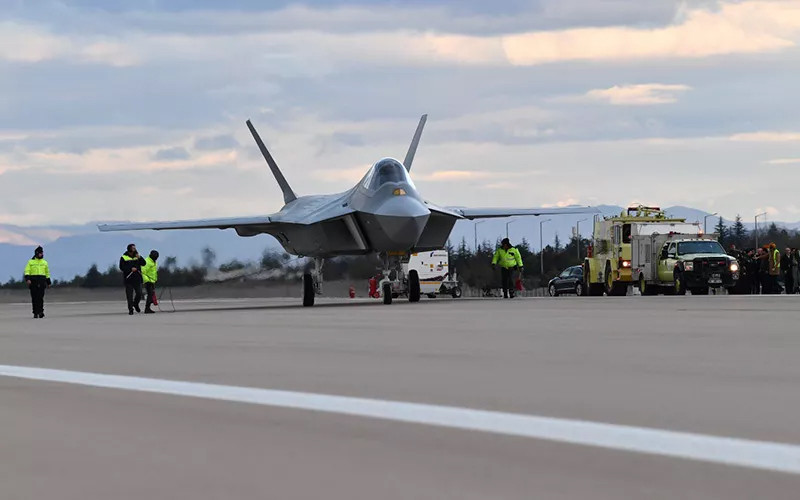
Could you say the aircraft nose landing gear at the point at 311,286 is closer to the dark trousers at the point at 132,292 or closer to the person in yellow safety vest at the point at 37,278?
the dark trousers at the point at 132,292

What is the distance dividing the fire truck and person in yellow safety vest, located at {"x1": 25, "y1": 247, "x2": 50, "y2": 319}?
1770 cm

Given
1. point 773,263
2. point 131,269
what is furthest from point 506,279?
point 131,269

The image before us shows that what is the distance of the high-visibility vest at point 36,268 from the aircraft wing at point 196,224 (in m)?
3.05

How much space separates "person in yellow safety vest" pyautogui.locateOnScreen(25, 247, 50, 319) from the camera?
27.7 m

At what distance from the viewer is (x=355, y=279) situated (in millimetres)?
40062

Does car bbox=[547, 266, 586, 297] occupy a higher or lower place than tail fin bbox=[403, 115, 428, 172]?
lower

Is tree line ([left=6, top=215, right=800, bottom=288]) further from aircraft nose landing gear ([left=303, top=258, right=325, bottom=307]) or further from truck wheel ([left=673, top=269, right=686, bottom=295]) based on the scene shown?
truck wheel ([left=673, top=269, right=686, bottom=295])

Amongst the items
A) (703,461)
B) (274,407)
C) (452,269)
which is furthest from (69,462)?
(452,269)

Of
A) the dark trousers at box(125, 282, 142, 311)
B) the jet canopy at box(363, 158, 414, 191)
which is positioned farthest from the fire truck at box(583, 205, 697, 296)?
the dark trousers at box(125, 282, 142, 311)

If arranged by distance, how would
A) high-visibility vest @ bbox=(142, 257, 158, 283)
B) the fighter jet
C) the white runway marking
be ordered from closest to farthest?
the white runway marking
the fighter jet
high-visibility vest @ bbox=(142, 257, 158, 283)

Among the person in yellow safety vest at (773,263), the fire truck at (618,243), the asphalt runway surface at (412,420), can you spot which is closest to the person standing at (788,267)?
the person in yellow safety vest at (773,263)

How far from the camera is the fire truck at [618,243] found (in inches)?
1505

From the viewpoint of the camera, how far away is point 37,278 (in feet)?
92.1

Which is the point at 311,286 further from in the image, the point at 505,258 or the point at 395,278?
the point at 505,258
